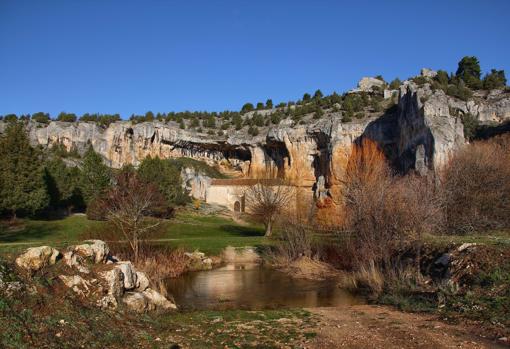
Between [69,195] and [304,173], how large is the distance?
3605 centimetres

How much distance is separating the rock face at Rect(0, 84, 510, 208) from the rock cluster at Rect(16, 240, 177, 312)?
35835mm

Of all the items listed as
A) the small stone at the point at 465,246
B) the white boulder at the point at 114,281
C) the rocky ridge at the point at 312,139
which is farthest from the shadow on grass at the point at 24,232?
the rocky ridge at the point at 312,139

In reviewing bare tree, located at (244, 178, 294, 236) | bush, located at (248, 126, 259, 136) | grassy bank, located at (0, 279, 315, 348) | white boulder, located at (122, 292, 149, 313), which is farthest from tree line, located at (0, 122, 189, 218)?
grassy bank, located at (0, 279, 315, 348)

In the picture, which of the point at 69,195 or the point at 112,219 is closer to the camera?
the point at 112,219

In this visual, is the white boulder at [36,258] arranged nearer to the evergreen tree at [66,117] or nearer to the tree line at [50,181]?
the tree line at [50,181]

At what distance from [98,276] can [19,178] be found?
3219 cm

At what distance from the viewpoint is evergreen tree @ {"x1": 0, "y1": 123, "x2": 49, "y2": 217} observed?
37.3 meters

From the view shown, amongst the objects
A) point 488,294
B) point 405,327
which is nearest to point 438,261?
point 488,294

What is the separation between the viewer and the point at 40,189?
39.7m

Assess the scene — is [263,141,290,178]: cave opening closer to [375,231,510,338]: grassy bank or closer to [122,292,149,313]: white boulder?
[375,231,510,338]: grassy bank

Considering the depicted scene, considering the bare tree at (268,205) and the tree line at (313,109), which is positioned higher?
the tree line at (313,109)

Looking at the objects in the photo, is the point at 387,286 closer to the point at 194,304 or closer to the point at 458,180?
the point at 194,304

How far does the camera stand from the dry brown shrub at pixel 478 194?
77.5 feet

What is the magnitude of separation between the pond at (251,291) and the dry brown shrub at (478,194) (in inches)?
351
